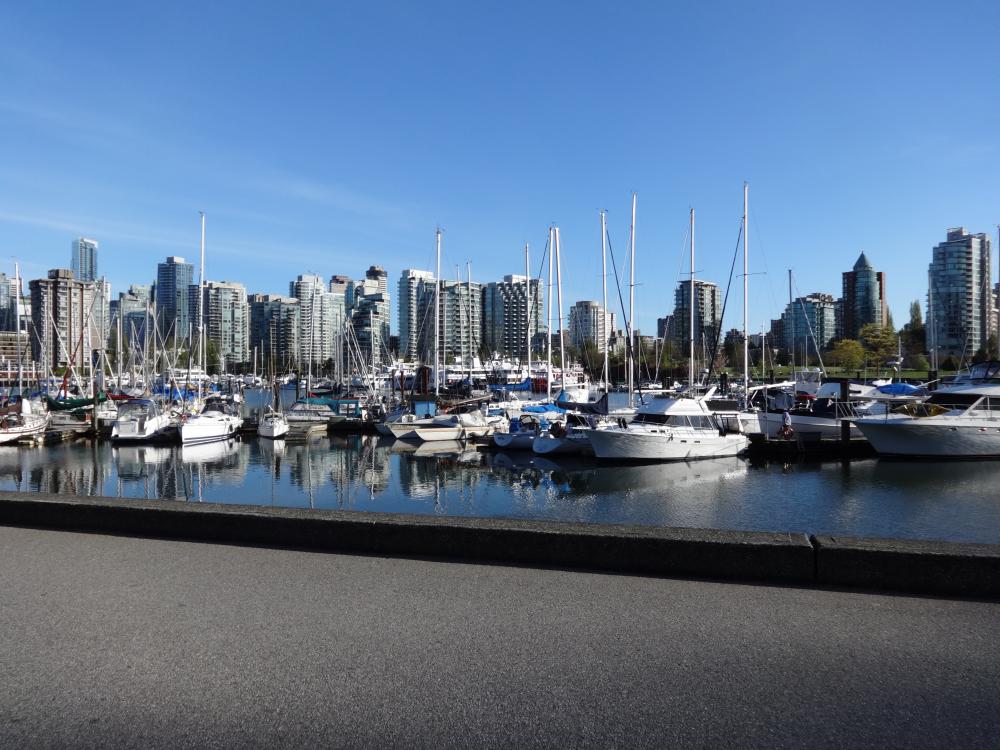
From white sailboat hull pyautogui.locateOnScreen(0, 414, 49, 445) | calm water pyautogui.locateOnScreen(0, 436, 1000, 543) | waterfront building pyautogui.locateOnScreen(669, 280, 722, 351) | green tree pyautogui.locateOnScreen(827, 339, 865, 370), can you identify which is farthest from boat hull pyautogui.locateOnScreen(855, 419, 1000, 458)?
waterfront building pyautogui.locateOnScreen(669, 280, 722, 351)

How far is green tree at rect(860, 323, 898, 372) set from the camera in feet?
443

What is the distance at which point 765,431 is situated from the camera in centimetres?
4447

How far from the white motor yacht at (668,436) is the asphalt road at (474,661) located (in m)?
31.8

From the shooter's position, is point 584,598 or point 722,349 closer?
point 584,598

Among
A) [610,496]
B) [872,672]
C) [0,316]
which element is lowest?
[610,496]

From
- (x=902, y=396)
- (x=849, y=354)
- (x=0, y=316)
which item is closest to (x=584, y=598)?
(x=902, y=396)

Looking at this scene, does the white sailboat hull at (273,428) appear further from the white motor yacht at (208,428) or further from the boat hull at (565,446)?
the boat hull at (565,446)

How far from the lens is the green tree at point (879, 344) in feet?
443

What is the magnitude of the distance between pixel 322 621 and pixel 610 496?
82.4 ft

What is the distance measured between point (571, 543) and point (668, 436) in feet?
106

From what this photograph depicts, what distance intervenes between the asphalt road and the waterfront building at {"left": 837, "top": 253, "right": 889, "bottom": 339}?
20145 centimetres

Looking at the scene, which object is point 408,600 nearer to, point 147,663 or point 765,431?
point 147,663

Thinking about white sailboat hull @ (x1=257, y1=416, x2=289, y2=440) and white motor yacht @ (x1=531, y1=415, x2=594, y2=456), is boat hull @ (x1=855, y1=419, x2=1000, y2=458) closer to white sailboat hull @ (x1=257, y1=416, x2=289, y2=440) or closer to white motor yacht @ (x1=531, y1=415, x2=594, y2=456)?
white motor yacht @ (x1=531, y1=415, x2=594, y2=456)

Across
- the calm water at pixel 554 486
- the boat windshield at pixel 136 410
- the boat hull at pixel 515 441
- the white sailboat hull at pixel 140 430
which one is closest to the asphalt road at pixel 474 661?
the calm water at pixel 554 486
